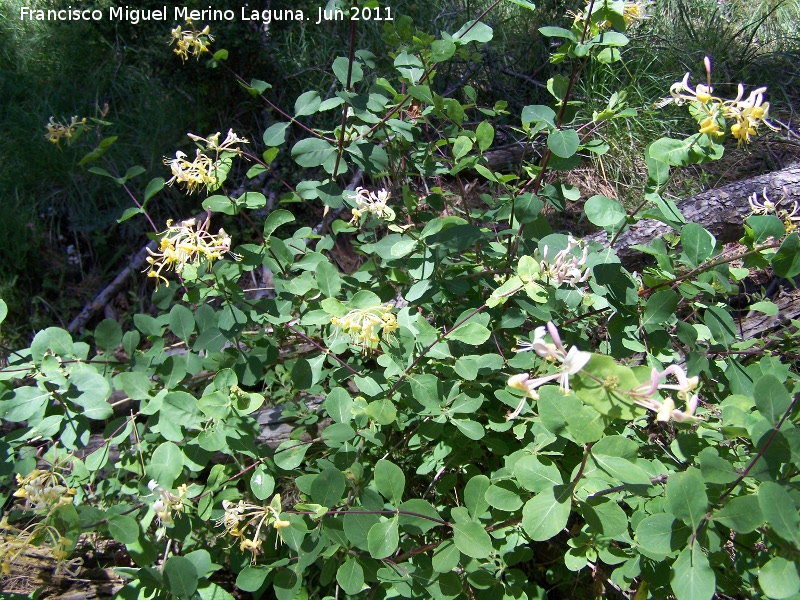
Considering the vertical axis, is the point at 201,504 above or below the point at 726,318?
below

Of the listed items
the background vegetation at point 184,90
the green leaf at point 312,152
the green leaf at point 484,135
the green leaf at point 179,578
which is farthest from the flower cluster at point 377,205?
the background vegetation at point 184,90

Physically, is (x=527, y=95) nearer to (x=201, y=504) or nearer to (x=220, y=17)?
(x=220, y=17)

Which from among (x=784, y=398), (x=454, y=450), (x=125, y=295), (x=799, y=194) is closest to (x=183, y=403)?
(x=454, y=450)

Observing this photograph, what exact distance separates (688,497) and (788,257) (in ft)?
1.87

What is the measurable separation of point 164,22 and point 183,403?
3.40m

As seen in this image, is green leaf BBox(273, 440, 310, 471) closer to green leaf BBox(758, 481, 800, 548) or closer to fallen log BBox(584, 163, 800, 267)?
green leaf BBox(758, 481, 800, 548)

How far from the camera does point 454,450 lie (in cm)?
177

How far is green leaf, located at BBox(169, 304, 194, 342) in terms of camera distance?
159 cm

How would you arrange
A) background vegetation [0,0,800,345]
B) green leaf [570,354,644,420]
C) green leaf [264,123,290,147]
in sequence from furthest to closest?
background vegetation [0,0,800,345] < green leaf [264,123,290,147] < green leaf [570,354,644,420]

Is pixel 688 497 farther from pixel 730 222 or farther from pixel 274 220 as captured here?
pixel 730 222

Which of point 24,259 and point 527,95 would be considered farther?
point 527,95

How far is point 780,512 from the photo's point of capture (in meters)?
0.92

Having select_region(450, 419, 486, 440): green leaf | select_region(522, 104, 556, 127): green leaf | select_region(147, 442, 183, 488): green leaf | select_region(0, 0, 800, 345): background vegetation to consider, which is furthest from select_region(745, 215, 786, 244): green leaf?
select_region(0, 0, 800, 345): background vegetation

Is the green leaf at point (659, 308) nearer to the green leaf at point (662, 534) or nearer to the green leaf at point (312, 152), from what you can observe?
the green leaf at point (662, 534)
